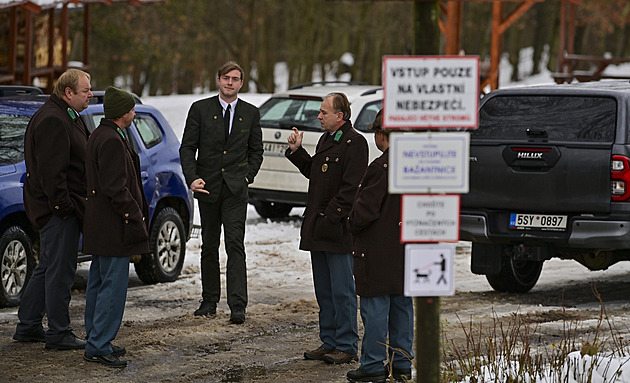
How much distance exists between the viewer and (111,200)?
24.0 ft

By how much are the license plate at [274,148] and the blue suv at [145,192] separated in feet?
9.59

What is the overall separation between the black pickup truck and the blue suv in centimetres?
284

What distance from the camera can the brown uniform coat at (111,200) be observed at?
23.7 feet

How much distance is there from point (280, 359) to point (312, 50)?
89.8 ft

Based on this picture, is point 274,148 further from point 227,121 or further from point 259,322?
point 259,322

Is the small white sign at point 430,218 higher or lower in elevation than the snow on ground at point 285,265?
higher

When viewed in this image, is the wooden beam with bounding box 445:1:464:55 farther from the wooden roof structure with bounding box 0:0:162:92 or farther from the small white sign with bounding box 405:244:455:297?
the small white sign with bounding box 405:244:455:297

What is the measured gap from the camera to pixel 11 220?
9062mm

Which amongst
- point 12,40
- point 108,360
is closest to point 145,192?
point 108,360

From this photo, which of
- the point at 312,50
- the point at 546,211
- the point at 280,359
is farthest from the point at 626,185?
the point at 312,50

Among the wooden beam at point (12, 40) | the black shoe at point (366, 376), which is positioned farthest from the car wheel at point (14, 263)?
the wooden beam at point (12, 40)

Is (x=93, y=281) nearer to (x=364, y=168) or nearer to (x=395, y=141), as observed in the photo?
(x=364, y=168)

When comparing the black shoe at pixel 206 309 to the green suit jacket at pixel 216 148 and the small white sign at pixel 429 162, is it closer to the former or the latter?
the green suit jacket at pixel 216 148

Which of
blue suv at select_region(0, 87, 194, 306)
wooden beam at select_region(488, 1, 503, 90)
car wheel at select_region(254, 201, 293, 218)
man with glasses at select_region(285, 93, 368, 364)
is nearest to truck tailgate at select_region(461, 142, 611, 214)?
man with glasses at select_region(285, 93, 368, 364)
